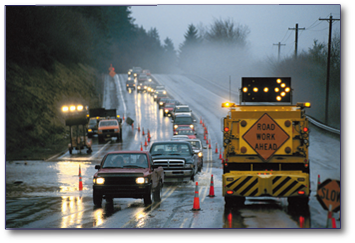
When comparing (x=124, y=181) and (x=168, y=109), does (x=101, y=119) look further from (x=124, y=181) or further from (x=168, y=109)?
(x=124, y=181)

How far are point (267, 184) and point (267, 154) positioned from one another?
0.83 metres

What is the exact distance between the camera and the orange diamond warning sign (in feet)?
46.2

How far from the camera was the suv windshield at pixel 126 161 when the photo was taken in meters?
16.7

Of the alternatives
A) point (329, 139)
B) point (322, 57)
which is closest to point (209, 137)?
point (329, 139)

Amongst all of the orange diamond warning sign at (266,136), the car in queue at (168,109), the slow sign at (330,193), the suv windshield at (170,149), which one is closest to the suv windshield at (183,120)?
the car in queue at (168,109)

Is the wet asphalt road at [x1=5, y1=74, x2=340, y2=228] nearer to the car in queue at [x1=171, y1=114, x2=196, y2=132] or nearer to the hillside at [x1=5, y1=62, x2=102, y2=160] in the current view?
the hillside at [x1=5, y1=62, x2=102, y2=160]

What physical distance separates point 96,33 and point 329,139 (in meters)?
61.3

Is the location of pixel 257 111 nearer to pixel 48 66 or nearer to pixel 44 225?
pixel 44 225

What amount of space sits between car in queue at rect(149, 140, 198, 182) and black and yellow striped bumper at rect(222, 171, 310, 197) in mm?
7468

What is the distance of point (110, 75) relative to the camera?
111250 millimetres

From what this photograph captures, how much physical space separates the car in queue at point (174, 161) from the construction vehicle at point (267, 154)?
7159 mm

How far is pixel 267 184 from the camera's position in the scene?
14.0 meters

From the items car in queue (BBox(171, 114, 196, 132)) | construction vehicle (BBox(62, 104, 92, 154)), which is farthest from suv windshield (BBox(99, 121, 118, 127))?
car in queue (BBox(171, 114, 196, 132))

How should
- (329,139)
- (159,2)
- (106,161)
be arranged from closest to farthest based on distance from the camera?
(159,2) → (106,161) → (329,139)
